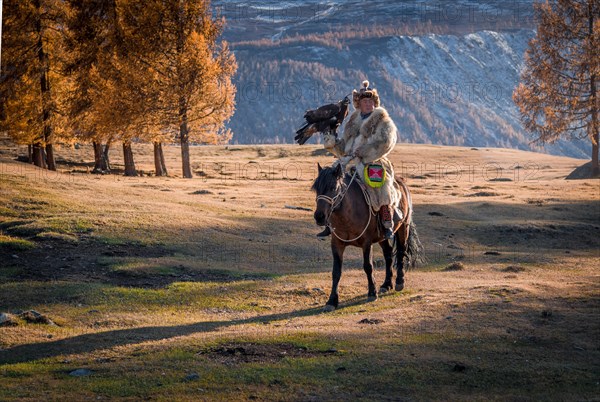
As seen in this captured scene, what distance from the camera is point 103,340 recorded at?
12070 millimetres

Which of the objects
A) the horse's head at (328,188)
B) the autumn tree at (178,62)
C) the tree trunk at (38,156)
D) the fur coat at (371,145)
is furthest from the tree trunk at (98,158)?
the horse's head at (328,188)

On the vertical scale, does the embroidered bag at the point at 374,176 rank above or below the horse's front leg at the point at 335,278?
above

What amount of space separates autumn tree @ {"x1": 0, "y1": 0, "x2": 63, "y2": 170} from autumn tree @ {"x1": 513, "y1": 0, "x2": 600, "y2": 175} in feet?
125

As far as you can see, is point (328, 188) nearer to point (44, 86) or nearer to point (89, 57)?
point (44, 86)

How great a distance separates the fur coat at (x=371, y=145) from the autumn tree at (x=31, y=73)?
118ft

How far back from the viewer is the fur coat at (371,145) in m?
16.0

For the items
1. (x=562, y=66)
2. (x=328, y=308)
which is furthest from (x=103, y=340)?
(x=562, y=66)

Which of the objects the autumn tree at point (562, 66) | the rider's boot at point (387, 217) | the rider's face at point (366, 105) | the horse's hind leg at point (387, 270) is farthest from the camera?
the autumn tree at point (562, 66)

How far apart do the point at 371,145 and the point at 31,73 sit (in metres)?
38.4

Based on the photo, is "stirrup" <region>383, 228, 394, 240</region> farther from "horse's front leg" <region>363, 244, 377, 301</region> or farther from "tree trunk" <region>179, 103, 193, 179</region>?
"tree trunk" <region>179, 103, 193, 179</region>

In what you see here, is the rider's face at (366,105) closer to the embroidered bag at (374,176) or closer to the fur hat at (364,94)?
the fur hat at (364,94)

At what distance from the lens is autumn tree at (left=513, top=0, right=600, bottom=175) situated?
2340 inches

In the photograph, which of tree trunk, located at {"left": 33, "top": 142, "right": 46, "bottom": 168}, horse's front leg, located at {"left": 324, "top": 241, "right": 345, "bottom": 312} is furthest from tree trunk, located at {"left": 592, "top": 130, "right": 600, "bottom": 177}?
horse's front leg, located at {"left": 324, "top": 241, "right": 345, "bottom": 312}

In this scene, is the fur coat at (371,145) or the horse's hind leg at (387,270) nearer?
the fur coat at (371,145)
